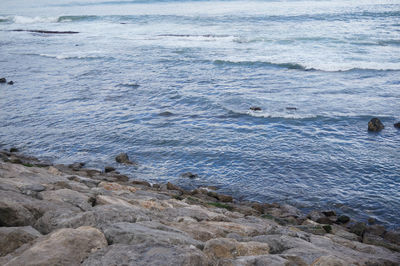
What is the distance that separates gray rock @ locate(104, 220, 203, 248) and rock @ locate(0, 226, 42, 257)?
2.81 feet

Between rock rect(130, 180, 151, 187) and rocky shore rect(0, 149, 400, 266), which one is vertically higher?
rocky shore rect(0, 149, 400, 266)

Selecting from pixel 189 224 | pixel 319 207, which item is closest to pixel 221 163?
pixel 319 207

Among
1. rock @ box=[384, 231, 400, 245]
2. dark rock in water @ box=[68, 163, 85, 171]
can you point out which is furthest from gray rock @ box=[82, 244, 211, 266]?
dark rock in water @ box=[68, 163, 85, 171]

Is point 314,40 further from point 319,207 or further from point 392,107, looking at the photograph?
point 319,207

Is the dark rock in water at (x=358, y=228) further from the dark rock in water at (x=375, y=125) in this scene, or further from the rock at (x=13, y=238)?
the rock at (x=13, y=238)

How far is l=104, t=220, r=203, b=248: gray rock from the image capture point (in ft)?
13.8

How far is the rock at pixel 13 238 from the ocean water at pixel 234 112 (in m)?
7.11

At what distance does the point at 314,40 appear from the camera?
111 feet

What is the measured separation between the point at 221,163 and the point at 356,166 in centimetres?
437

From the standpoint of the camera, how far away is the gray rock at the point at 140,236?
4.20m

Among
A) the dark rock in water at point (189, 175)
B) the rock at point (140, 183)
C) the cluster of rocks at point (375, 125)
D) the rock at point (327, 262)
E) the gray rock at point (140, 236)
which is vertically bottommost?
the dark rock in water at point (189, 175)

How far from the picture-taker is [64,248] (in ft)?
12.8

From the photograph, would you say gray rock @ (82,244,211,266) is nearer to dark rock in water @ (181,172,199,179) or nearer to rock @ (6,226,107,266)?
rock @ (6,226,107,266)

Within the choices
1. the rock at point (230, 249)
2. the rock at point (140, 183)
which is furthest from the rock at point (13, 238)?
the rock at point (140, 183)
